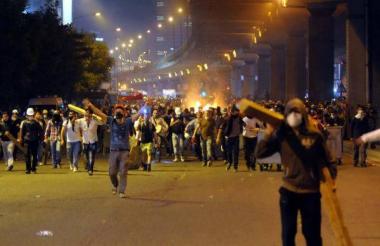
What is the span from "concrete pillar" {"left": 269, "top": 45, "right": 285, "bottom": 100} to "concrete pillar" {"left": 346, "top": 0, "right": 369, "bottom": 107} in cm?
3403

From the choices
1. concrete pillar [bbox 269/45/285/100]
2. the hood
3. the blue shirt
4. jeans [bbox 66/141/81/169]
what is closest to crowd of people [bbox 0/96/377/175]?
jeans [bbox 66/141/81/169]

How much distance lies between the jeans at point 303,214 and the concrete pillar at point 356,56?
3198cm

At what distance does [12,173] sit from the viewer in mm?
19859

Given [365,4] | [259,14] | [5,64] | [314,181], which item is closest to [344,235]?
[314,181]

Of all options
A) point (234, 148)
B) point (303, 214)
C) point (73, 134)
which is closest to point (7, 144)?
point (73, 134)

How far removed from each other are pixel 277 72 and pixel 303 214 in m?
67.5

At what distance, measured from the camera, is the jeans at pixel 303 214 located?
6527mm

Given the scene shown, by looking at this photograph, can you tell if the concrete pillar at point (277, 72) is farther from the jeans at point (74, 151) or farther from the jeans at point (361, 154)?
the jeans at point (74, 151)

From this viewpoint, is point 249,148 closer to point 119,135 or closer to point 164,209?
point 119,135

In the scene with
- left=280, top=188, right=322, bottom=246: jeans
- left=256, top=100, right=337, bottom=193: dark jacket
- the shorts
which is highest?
left=256, top=100, right=337, bottom=193: dark jacket

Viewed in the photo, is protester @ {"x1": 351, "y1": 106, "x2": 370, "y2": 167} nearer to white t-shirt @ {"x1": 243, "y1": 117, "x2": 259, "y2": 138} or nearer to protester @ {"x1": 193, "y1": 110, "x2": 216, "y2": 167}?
white t-shirt @ {"x1": 243, "y1": 117, "x2": 259, "y2": 138}

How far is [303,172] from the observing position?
653 cm

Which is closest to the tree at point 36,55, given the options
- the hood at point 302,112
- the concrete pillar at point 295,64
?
the concrete pillar at point 295,64

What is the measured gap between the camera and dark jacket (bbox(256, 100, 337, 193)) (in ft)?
21.4
